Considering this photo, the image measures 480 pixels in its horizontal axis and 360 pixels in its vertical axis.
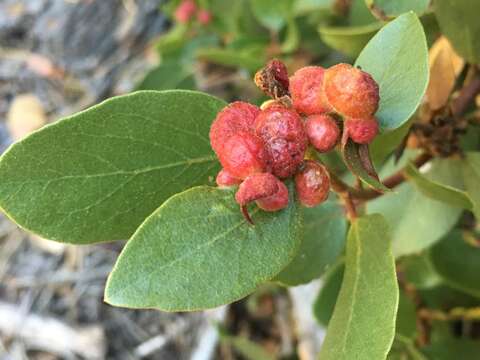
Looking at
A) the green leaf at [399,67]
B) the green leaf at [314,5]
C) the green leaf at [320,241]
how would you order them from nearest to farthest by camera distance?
1. the green leaf at [399,67]
2. the green leaf at [320,241]
3. the green leaf at [314,5]

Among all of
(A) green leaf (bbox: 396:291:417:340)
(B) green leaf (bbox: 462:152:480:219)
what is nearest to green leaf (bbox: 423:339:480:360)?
(A) green leaf (bbox: 396:291:417:340)

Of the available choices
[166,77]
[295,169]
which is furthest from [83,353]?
[295,169]

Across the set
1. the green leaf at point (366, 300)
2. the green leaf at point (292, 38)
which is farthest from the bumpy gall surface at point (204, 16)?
the green leaf at point (366, 300)

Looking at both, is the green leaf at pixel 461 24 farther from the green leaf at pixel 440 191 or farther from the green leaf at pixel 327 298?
the green leaf at pixel 327 298

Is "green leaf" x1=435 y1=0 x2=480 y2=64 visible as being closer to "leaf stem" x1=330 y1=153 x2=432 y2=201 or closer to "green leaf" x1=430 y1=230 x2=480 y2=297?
"leaf stem" x1=330 y1=153 x2=432 y2=201

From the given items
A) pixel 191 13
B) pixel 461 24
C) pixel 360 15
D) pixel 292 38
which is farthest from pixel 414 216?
pixel 191 13

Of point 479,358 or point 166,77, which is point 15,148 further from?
point 166,77

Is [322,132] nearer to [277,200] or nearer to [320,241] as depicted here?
[277,200]
